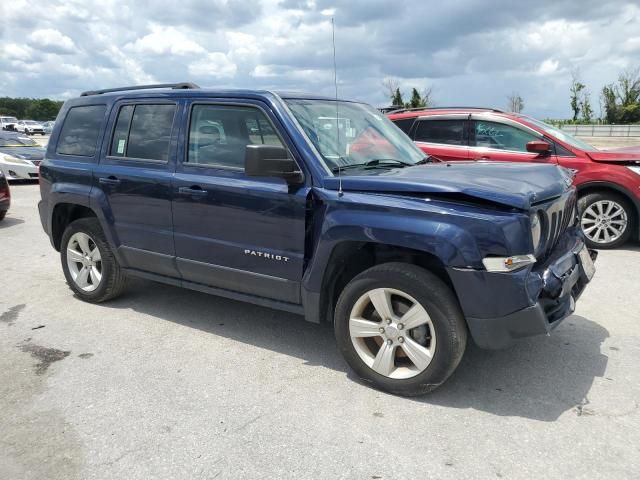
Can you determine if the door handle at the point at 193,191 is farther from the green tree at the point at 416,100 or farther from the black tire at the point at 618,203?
the green tree at the point at 416,100

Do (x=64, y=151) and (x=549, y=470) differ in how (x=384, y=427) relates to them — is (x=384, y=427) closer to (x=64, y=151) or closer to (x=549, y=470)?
(x=549, y=470)

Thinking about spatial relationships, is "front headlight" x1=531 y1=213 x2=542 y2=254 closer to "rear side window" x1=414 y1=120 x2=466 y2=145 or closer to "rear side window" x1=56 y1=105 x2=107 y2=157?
"rear side window" x1=56 y1=105 x2=107 y2=157

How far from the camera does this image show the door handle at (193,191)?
4.08 meters

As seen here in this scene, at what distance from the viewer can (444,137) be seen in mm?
7930

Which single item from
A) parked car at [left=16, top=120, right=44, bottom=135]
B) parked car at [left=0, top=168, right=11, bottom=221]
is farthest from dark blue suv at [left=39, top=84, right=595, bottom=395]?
parked car at [left=16, top=120, right=44, bottom=135]

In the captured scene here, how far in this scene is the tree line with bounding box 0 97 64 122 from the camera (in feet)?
314

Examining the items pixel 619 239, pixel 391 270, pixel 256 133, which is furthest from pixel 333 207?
pixel 619 239

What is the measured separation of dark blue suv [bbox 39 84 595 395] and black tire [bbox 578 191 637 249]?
3.48m

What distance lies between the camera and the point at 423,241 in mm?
3104

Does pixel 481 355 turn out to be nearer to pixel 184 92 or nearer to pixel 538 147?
pixel 184 92

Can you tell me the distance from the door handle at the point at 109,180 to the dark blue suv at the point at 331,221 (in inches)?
0.8

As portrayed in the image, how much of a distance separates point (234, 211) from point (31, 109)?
356 ft

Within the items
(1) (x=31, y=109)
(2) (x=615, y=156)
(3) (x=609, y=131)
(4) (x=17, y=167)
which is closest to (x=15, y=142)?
(4) (x=17, y=167)

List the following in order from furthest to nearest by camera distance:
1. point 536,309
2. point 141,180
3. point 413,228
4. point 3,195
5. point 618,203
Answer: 1. point 3,195
2. point 618,203
3. point 141,180
4. point 413,228
5. point 536,309
